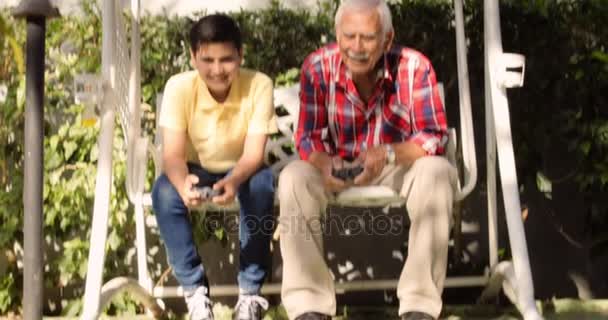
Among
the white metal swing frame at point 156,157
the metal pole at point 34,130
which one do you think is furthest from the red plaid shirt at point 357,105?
the metal pole at point 34,130

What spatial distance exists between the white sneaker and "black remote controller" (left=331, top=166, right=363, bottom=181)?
1.80ft

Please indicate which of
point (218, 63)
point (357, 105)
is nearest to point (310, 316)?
point (357, 105)

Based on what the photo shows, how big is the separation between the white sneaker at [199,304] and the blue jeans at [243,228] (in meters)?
0.02

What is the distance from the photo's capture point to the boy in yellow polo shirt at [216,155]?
2.74 m

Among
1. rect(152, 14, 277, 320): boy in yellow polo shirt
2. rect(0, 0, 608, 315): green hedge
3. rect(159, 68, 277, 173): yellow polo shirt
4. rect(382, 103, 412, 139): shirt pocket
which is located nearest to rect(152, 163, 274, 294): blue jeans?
rect(152, 14, 277, 320): boy in yellow polo shirt

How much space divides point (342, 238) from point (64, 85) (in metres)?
1.25

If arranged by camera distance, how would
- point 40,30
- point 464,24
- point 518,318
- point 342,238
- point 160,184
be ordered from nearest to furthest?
point 40,30 → point 160,184 → point 518,318 → point 464,24 → point 342,238

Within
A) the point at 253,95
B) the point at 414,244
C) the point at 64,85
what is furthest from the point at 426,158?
the point at 64,85

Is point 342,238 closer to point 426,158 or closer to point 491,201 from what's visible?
point 491,201

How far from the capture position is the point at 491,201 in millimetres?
3166

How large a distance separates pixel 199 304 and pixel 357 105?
0.79 m

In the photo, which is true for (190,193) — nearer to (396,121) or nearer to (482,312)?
(396,121)

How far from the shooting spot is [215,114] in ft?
9.43
